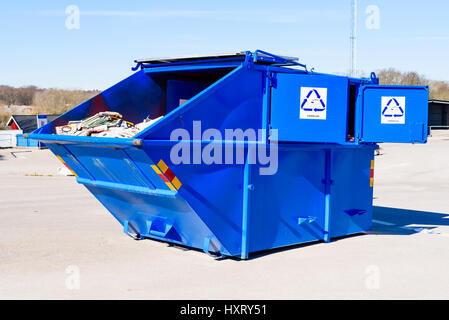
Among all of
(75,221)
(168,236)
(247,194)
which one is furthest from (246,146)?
(75,221)

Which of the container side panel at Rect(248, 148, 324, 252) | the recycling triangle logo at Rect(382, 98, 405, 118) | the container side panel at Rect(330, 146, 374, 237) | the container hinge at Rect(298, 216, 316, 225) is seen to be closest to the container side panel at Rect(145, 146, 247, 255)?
the container side panel at Rect(248, 148, 324, 252)

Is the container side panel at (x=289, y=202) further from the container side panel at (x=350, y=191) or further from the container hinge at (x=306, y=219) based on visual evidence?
the container side panel at (x=350, y=191)

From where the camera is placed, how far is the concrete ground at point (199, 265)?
5.12 m

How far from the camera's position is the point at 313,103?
659 centimetres

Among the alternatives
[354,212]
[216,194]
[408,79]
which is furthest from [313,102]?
[408,79]

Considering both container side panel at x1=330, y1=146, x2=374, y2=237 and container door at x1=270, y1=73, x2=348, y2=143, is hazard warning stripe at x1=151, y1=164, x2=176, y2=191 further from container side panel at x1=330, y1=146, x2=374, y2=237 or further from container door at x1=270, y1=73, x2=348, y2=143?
container side panel at x1=330, y1=146, x2=374, y2=237

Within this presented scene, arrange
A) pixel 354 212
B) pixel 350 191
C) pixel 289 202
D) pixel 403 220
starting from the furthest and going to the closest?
pixel 403 220
pixel 354 212
pixel 350 191
pixel 289 202

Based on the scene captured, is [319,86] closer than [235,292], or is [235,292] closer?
[235,292]

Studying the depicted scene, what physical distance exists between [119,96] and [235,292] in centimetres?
334

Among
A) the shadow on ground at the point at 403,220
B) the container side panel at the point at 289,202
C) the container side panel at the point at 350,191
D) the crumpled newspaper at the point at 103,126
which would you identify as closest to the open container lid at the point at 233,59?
the crumpled newspaper at the point at 103,126

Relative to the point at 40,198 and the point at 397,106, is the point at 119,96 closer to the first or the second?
the point at 397,106

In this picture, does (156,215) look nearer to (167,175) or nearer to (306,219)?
(167,175)

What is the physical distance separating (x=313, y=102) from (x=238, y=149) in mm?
1173

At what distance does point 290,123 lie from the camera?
21.3ft
